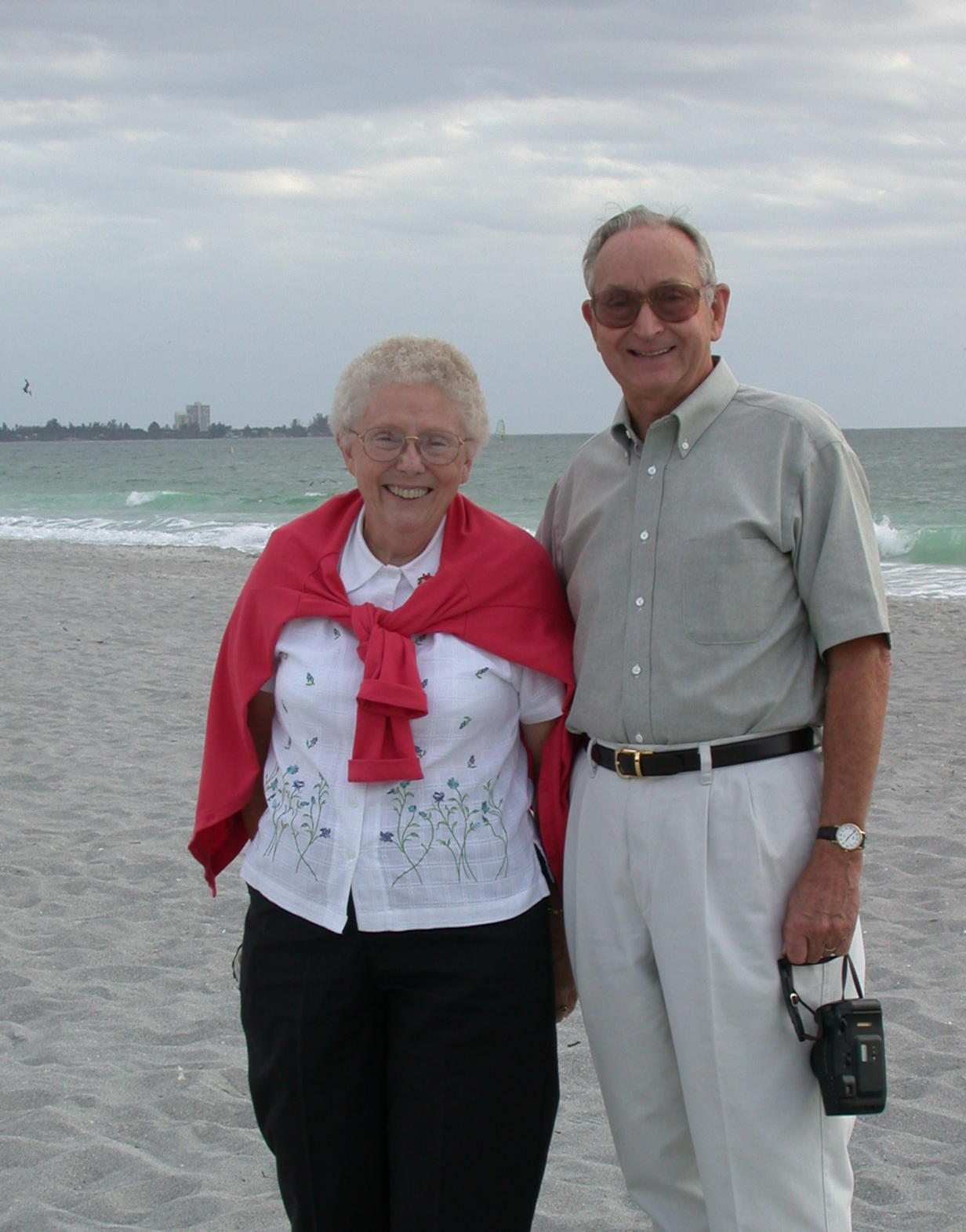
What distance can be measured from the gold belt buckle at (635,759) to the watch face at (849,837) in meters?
0.36

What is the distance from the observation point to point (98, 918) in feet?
16.0

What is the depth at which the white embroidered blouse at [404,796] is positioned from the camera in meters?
2.30

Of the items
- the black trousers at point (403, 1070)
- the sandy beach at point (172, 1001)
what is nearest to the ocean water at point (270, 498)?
the sandy beach at point (172, 1001)

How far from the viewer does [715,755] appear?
7.47ft

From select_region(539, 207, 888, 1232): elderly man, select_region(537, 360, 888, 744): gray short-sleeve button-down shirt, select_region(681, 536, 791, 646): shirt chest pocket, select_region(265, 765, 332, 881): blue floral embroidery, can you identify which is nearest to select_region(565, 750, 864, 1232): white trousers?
select_region(539, 207, 888, 1232): elderly man

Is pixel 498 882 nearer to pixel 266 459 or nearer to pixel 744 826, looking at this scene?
pixel 744 826

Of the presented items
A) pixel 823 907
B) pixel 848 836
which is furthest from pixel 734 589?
pixel 823 907

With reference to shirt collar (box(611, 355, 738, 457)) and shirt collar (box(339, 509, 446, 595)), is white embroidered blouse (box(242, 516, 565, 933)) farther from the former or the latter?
shirt collar (box(611, 355, 738, 457))

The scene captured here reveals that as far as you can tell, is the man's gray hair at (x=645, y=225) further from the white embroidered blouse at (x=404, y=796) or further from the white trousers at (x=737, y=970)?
the white trousers at (x=737, y=970)

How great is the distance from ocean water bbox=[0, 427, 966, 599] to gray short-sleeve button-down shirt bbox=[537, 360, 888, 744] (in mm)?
7318

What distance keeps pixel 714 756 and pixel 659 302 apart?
33.7 inches

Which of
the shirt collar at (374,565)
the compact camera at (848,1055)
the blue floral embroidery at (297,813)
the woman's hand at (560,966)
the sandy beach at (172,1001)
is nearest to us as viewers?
the compact camera at (848,1055)

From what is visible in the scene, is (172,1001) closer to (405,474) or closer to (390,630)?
(390,630)

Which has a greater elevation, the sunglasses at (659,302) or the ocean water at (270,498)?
the sunglasses at (659,302)
